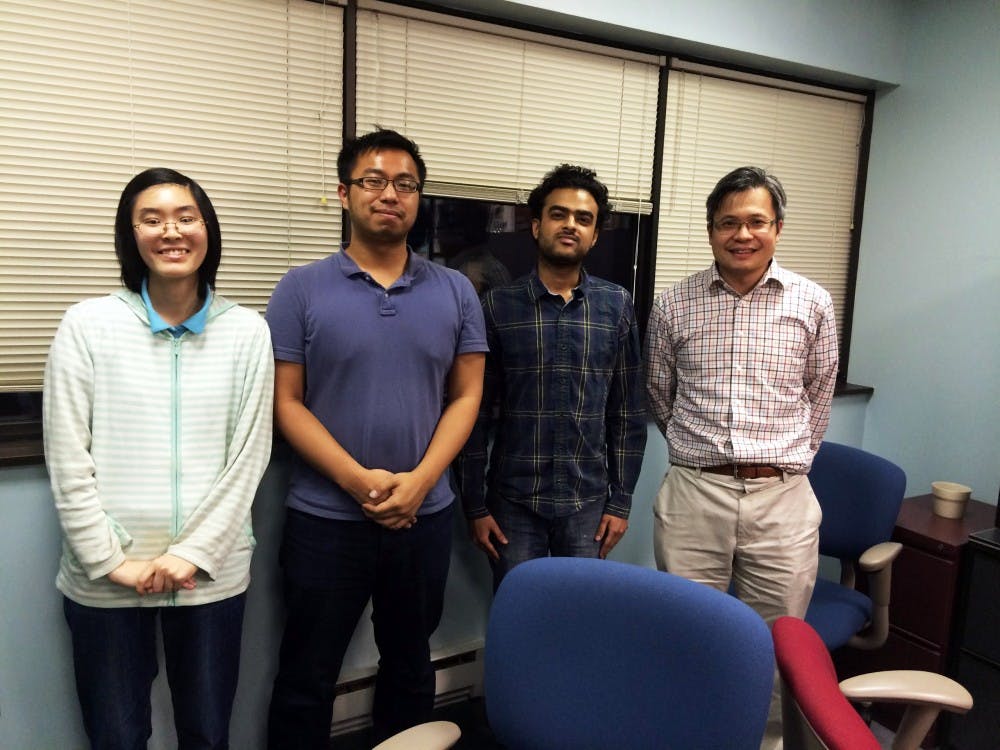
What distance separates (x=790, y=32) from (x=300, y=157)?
6.30 feet

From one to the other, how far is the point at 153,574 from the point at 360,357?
627 mm

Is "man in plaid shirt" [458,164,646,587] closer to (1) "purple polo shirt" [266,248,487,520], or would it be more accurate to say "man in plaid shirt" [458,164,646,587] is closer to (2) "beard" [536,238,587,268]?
(2) "beard" [536,238,587,268]

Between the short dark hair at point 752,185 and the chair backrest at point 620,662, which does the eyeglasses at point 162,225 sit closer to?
the chair backrest at point 620,662

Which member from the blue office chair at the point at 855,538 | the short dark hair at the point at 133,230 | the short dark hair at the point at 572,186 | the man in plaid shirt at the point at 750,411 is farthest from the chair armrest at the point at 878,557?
the short dark hair at the point at 133,230

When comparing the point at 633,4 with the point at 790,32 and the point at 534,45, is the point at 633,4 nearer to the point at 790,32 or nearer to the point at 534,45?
the point at 534,45

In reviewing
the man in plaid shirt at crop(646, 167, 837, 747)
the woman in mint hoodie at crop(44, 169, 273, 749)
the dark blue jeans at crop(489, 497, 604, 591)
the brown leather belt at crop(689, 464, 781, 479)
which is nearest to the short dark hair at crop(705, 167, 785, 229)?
the man in plaid shirt at crop(646, 167, 837, 747)

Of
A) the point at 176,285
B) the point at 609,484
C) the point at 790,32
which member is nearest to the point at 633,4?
the point at 790,32

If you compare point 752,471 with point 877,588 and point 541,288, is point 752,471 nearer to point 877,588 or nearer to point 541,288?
point 877,588

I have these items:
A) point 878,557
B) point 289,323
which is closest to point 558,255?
point 289,323

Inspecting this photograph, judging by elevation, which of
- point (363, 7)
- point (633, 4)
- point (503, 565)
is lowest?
point (503, 565)

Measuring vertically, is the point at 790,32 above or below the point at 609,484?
above

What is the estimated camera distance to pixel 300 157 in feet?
6.77

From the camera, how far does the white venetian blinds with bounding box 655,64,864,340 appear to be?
2.69 meters

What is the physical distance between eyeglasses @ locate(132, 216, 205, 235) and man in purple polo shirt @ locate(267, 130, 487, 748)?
0.26 metres
